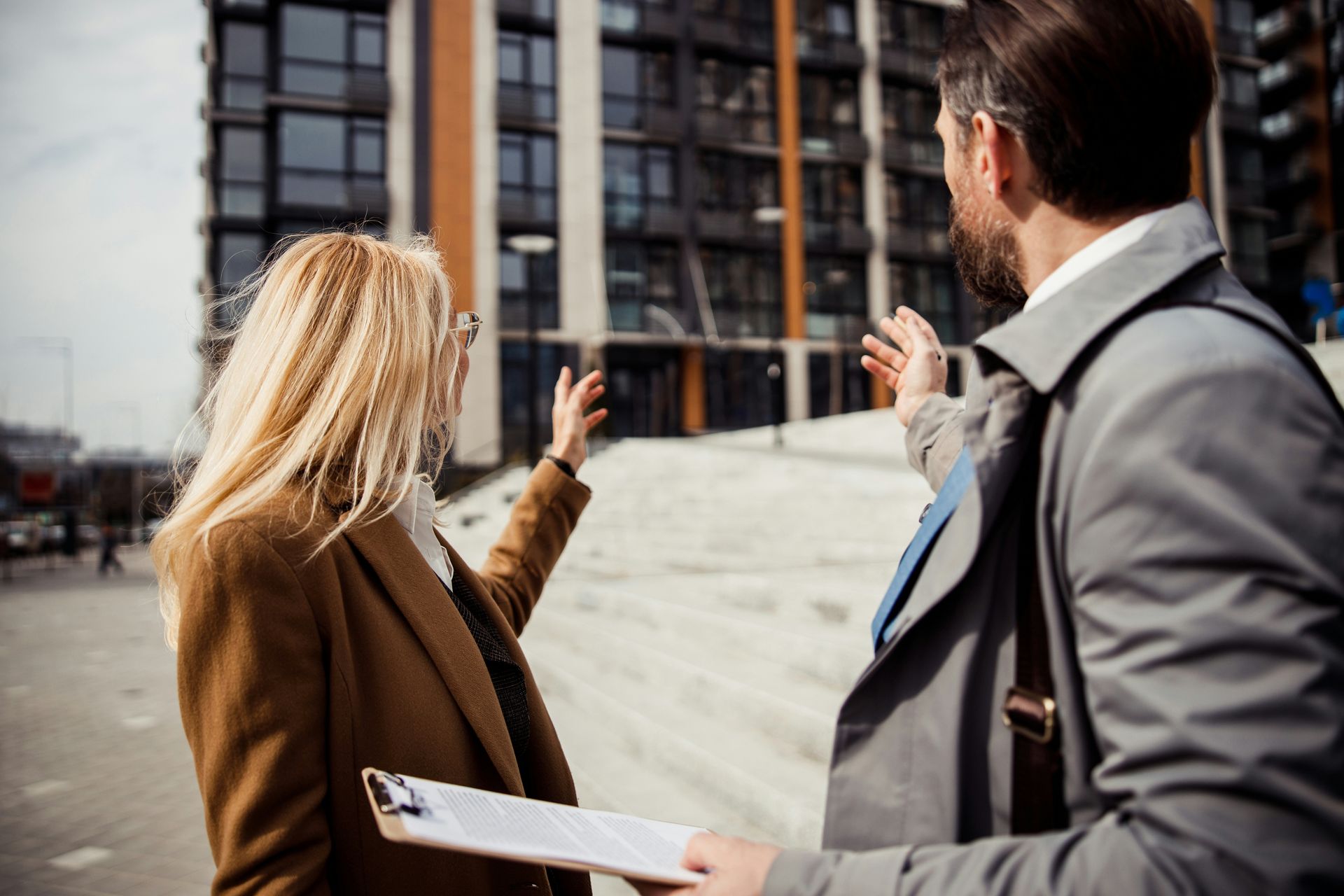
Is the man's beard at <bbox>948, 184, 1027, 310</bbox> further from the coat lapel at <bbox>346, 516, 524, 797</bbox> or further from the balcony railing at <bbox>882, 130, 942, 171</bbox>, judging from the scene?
the balcony railing at <bbox>882, 130, 942, 171</bbox>

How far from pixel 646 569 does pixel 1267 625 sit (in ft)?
25.8

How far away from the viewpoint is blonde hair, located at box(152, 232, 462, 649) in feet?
4.90

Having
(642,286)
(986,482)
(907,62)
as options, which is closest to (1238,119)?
(907,62)

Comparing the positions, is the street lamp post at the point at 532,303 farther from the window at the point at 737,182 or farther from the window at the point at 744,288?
the window at the point at 737,182

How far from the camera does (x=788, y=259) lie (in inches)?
1057

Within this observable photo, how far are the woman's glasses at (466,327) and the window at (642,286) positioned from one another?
74.7 feet

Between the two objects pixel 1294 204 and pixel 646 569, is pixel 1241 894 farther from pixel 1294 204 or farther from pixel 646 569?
pixel 1294 204

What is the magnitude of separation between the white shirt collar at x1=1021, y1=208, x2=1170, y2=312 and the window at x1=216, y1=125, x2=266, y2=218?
2533 centimetres

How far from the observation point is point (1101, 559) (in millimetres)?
824

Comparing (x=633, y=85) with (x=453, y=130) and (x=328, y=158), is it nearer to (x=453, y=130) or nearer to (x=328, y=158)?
(x=453, y=130)

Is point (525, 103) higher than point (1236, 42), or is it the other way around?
point (1236, 42)

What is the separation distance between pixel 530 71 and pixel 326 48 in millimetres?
5532

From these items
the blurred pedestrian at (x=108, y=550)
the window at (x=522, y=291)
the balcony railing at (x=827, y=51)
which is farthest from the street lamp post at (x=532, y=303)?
the balcony railing at (x=827, y=51)

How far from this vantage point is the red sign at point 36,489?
1099 inches
